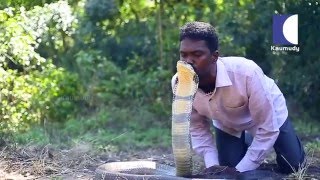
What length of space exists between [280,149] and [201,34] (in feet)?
4.32

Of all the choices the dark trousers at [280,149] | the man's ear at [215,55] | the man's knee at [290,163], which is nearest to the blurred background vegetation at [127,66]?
the dark trousers at [280,149]

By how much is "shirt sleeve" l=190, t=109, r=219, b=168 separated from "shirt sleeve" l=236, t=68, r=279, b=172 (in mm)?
258

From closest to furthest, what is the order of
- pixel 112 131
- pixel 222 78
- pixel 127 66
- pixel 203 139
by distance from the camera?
pixel 222 78 < pixel 203 139 < pixel 112 131 < pixel 127 66

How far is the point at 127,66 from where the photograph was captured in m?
11.3

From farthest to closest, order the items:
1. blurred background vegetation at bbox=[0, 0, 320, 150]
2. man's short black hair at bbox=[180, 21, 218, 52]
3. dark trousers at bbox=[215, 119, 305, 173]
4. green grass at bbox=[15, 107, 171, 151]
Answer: blurred background vegetation at bbox=[0, 0, 320, 150], green grass at bbox=[15, 107, 171, 151], dark trousers at bbox=[215, 119, 305, 173], man's short black hair at bbox=[180, 21, 218, 52]

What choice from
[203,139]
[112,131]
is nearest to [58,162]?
[203,139]

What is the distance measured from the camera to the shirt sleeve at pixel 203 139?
4.96 meters

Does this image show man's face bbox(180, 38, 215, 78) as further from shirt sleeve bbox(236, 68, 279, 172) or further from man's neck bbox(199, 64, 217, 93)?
shirt sleeve bbox(236, 68, 279, 172)

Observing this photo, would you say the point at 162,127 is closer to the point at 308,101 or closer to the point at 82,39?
the point at 308,101

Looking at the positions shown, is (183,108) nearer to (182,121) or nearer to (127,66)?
(182,121)

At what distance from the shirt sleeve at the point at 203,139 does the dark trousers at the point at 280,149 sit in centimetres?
23

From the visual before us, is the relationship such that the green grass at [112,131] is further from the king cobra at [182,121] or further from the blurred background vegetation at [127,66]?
the king cobra at [182,121]

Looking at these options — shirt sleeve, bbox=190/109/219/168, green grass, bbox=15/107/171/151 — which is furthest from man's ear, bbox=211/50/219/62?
green grass, bbox=15/107/171/151

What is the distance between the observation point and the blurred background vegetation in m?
8.29
